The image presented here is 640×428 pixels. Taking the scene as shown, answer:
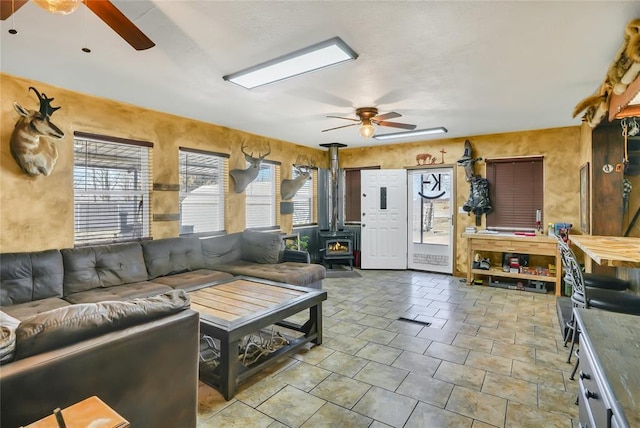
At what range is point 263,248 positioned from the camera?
16.0ft

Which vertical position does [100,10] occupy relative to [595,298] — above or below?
above

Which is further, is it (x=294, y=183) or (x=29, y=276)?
(x=294, y=183)

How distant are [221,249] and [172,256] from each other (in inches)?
32.5

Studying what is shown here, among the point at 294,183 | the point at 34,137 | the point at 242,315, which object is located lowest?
the point at 242,315

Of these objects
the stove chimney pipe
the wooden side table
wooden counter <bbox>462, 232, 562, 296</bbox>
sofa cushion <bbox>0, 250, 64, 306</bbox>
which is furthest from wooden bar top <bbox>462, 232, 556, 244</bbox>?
sofa cushion <bbox>0, 250, 64, 306</bbox>

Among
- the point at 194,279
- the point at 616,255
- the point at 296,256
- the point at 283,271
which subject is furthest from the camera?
the point at 296,256

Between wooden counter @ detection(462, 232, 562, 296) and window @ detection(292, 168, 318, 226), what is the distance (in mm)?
3194

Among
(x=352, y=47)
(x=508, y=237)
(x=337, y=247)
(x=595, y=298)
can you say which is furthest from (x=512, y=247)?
(x=352, y=47)

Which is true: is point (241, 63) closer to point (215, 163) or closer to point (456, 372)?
point (215, 163)

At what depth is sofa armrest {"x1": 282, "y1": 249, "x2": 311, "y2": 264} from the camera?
16.0 feet

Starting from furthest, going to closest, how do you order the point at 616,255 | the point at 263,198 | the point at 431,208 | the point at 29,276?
the point at 431,208 < the point at 263,198 < the point at 29,276 < the point at 616,255

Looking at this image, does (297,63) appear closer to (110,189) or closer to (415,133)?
(110,189)

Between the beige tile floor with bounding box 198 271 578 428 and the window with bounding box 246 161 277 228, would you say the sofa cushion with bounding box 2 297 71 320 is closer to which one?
the beige tile floor with bounding box 198 271 578 428

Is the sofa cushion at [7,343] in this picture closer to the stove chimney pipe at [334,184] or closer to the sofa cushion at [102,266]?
the sofa cushion at [102,266]
